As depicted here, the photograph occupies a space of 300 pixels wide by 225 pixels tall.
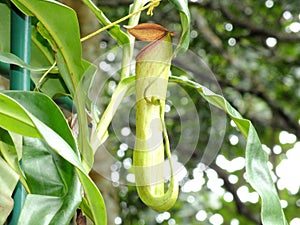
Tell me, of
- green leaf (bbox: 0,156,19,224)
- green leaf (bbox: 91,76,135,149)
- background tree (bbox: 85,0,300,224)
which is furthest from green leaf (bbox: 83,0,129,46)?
background tree (bbox: 85,0,300,224)

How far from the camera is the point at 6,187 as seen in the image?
1.49 feet

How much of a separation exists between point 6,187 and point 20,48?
0.39ft

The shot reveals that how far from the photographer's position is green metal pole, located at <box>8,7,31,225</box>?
0.49m

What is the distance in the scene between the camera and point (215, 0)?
2.00 m

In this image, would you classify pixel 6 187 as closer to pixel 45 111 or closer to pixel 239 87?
pixel 45 111

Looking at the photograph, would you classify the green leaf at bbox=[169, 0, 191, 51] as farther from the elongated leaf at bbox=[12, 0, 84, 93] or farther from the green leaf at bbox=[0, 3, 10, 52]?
the green leaf at bbox=[0, 3, 10, 52]

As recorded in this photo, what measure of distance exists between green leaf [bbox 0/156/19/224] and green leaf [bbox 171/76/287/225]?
0.55ft

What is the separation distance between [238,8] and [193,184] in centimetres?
66

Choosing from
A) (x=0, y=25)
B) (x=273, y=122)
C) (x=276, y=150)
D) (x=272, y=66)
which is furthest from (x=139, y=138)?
(x=276, y=150)

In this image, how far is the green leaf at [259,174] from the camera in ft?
1.43

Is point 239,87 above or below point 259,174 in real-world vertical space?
below

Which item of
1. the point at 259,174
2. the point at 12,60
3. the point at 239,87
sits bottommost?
the point at 239,87

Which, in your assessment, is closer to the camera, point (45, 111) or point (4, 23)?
point (45, 111)

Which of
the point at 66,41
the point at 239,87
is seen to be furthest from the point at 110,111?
the point at 239,87
